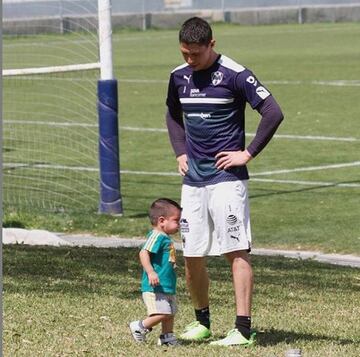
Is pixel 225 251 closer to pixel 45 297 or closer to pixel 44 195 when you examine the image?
pixel 45 297

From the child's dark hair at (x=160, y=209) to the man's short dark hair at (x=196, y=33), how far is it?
92 centimetres

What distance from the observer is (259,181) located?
18.0m

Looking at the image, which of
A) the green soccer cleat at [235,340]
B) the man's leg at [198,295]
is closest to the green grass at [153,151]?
the man's leg at [198,295]

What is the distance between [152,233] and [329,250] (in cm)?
621

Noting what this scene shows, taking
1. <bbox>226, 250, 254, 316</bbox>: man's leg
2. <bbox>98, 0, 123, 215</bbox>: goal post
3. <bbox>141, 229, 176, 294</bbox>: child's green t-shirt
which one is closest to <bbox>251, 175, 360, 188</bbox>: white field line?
<bbox>98, 0, 123, 215</bbox>: goal post

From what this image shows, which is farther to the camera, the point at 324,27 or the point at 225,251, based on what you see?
the point at 324,27

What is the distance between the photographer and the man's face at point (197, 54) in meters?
7.55

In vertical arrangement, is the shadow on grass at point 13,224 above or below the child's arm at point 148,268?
below

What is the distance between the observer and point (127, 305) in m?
9.05

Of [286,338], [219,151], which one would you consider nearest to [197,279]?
[286,338]

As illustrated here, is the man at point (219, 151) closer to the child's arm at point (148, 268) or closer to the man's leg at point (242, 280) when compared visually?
the man's leg at point (242, 280)

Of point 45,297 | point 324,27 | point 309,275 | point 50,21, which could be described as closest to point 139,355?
point 45,297

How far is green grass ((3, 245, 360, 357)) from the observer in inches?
301

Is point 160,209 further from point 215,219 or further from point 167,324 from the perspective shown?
point 167,324
